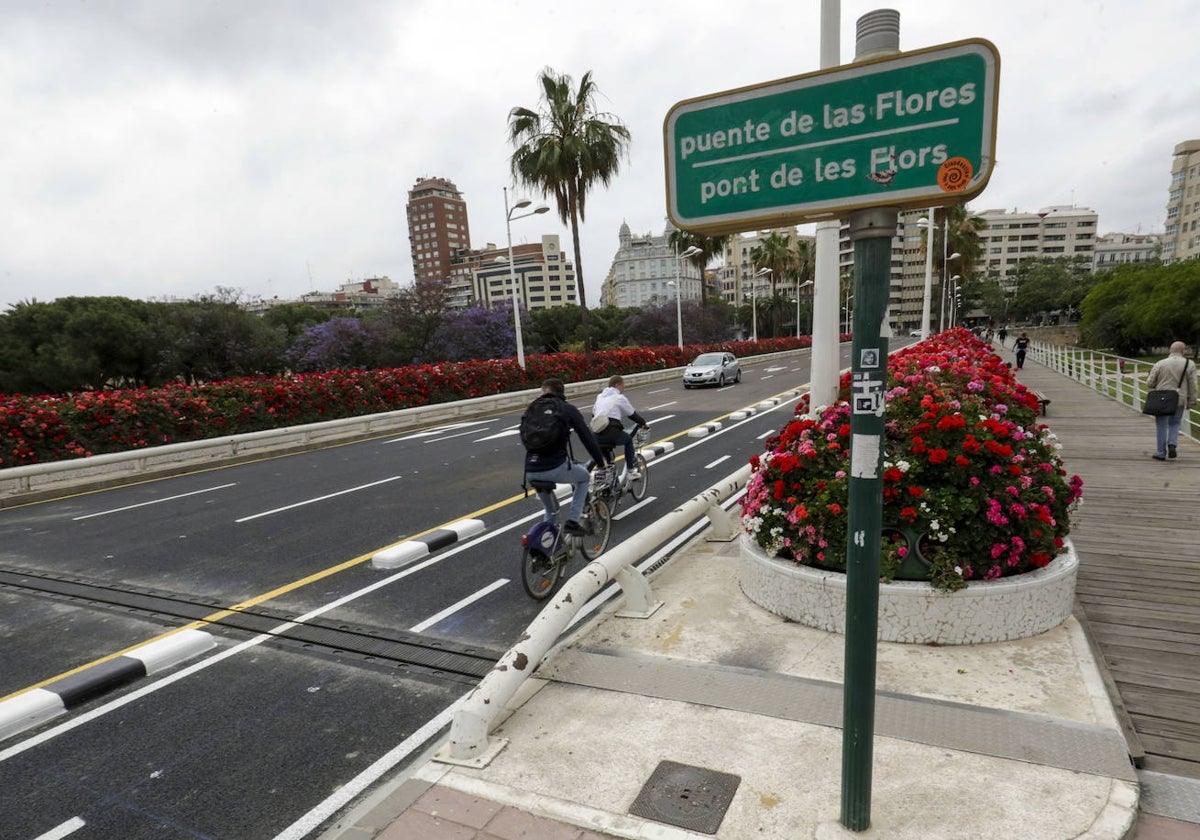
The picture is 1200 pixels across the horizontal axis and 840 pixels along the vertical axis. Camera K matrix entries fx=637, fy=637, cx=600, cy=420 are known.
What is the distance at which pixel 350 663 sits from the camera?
4.63 metres

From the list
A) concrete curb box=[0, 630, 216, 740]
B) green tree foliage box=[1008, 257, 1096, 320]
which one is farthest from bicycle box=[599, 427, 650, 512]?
green tree foliage box=[1008, 257, 1096, 320]

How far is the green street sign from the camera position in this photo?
2.06 metres

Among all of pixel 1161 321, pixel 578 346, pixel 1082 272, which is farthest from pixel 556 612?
pixel 1082 272

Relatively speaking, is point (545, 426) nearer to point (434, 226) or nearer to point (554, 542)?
point (554, 542)

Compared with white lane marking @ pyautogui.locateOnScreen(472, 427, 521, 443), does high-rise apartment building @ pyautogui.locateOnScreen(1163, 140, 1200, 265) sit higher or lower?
higher

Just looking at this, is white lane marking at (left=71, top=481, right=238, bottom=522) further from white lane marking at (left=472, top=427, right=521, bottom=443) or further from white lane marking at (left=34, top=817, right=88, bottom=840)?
white lane marking at (left=34, top=817, right=88, bottom=840)

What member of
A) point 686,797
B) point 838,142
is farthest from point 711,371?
point 838,142

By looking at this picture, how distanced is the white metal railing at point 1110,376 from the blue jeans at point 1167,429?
0.25 m

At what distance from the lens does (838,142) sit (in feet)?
7.39

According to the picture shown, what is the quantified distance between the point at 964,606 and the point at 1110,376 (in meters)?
18.0

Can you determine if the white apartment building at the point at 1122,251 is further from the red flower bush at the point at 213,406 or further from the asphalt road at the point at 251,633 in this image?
the asphalt road at the point at 251,633

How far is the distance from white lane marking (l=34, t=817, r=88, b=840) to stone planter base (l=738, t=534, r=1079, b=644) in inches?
170

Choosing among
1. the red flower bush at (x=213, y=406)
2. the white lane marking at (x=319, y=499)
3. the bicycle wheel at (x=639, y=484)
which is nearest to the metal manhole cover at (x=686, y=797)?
the bicycle wheel at (x=639, y=484)

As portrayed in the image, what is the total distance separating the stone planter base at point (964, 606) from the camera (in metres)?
4.17
